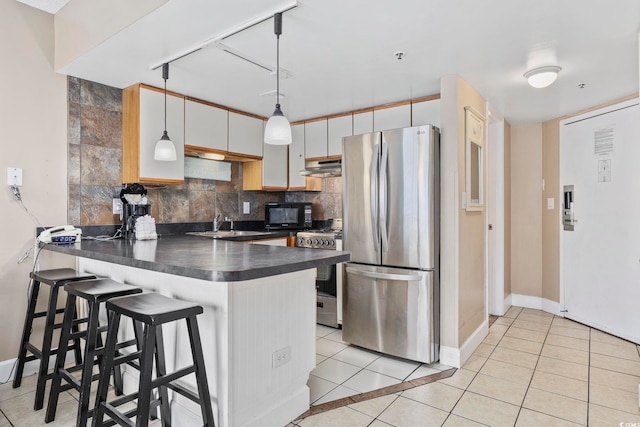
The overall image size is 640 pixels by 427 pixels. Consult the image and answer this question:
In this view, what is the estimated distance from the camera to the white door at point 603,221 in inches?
127

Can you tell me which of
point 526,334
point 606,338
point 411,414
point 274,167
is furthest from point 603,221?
point 274,167

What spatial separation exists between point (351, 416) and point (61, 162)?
2694 millimetres

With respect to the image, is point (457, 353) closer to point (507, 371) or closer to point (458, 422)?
point (507, 371)

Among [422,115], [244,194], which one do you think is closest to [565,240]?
[422,115]

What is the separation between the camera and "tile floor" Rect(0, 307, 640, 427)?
2.04m

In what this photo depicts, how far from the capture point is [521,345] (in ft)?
10.3

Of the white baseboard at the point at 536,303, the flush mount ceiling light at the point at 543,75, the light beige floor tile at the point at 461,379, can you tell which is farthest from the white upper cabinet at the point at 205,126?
the white baseboard at the point at 536,303

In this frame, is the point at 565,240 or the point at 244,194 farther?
the point at 244,194

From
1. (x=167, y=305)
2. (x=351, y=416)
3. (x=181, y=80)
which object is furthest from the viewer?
(x=181, y=80)

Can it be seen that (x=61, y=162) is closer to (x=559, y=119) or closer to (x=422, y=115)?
(x=422, y=115)

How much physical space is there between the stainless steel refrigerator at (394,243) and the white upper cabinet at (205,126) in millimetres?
1373

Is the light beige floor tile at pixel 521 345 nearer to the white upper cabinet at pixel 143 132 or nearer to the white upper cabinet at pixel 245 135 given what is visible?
the white upper cabinet at pixel 245 135

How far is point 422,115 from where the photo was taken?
328 centimetres

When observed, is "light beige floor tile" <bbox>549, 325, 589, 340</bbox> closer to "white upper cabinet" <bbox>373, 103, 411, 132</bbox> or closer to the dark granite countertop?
"white upper cabinet" <bbox>373, 103, 411, 132</bbox>
